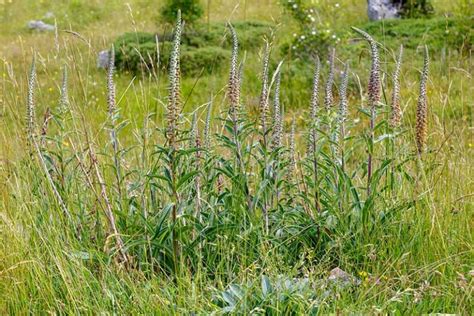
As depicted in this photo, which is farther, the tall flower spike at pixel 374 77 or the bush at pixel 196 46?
the bush at pixel 196 46

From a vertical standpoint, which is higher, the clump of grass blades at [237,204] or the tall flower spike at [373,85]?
the tall flower spike at [373,85]

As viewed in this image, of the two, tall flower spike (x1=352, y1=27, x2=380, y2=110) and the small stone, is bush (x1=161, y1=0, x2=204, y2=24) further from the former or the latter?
the small stone

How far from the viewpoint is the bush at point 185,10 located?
506 inches

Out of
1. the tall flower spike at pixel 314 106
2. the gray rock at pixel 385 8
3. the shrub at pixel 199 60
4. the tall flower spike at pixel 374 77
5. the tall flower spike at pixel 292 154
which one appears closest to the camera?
the tall flower spike at pixel 374 77

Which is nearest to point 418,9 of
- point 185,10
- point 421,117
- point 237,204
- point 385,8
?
point 385,8

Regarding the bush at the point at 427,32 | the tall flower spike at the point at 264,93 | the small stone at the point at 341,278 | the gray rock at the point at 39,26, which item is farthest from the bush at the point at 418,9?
the small stone at the point at 341,278

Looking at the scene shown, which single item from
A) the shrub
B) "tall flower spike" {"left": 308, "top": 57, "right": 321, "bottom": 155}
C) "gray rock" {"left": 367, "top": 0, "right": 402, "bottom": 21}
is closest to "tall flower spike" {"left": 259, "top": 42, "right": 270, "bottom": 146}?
"tall flower spike" {"left": 308, "top": 57, "right": 321, "bottom": 155}

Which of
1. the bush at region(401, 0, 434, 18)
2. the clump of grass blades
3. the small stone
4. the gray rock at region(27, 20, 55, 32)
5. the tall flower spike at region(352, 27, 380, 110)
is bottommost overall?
the gray rock at region(27, 20, 55, 32)

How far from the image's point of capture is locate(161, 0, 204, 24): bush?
12.9 metres

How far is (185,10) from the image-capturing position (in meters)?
12.9

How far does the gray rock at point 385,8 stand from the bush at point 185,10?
3.32 m

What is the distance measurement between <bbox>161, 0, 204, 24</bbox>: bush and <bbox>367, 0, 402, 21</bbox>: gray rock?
10.9 feet

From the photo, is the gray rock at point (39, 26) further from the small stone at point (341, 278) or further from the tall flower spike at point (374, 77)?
the small stone at point (341, 278)

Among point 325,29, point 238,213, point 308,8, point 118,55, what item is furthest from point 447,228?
point 118,55
